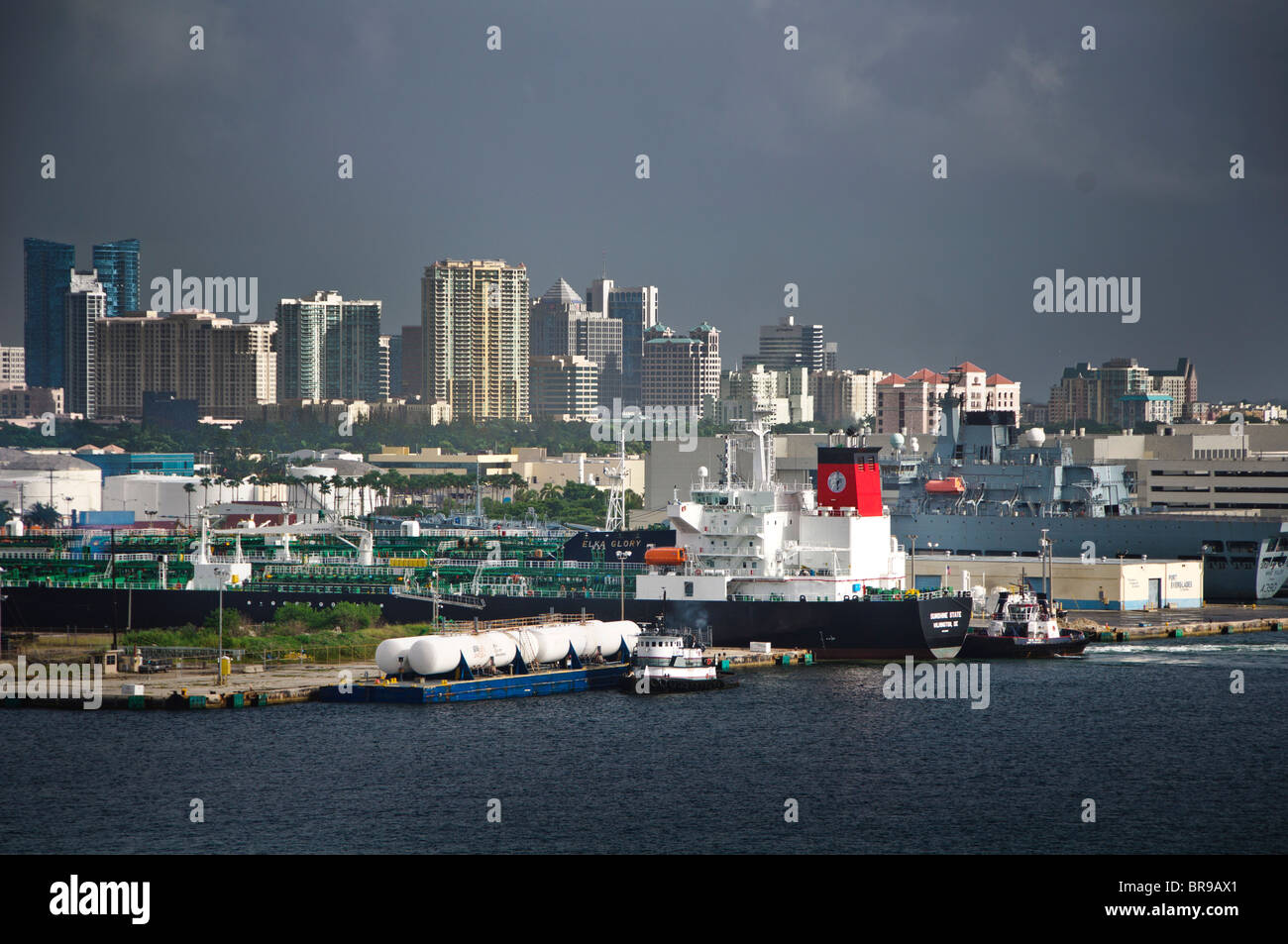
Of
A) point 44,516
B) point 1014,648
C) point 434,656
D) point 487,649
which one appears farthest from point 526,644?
point 44,516

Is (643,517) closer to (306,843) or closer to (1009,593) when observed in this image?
(1009,593)

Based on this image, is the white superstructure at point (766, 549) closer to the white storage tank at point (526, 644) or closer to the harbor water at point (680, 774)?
the harbor water at point (680, 774)

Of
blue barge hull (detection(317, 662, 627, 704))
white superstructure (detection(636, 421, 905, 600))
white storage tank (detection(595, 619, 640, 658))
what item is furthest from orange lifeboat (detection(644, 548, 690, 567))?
blue barge hull (detection(317, 662, 627, 704))

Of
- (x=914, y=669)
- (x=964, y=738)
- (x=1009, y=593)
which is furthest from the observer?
(x=1009, y=593)

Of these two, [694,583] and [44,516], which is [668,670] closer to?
[694,583]

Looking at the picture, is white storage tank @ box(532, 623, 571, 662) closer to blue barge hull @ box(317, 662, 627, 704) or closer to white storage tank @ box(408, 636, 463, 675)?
blue barge hull @ box(317, 662, 627, 704)
